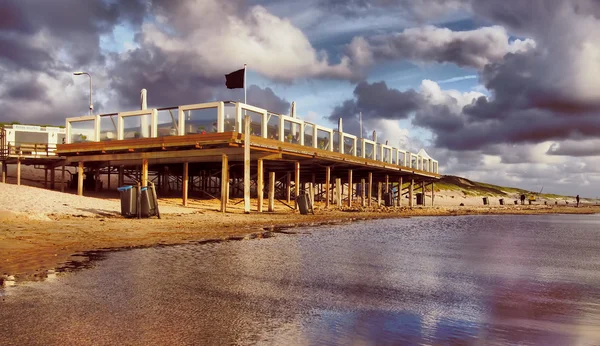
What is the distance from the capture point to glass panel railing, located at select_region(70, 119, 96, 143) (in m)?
34.1

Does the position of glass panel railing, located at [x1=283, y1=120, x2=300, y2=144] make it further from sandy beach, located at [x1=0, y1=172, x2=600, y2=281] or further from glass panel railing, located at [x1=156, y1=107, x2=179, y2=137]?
sandy beach, located at [x1=0, y1=172, x2=600, y2=281]

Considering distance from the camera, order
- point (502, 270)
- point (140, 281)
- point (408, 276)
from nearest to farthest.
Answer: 1. point (140, 281)
2. point (408, 276)
3. point (502, 270)

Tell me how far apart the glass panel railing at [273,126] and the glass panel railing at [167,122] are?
5.60 metres

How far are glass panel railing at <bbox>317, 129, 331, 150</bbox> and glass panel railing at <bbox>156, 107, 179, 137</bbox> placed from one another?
11.5m

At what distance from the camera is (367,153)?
4553 centimetres

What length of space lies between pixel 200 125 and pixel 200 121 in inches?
9.3

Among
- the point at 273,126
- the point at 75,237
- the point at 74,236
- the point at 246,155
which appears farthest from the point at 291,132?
the point at 75,237

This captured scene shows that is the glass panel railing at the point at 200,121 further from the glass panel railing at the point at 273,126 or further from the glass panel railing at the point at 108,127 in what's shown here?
the glass panel railing at the point at 108,127

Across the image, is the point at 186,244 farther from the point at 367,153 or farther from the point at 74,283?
the point at 367,153

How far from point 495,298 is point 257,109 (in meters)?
23.7

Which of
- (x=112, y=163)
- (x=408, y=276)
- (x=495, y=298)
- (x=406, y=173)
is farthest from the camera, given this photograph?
(x=406, y=173)

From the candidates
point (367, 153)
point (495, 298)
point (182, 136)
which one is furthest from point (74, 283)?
point (367, 153)

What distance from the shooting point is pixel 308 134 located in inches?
1384

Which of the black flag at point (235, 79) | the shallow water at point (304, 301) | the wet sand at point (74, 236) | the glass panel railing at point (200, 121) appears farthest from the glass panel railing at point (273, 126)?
the shallow water at point (304, 301)
